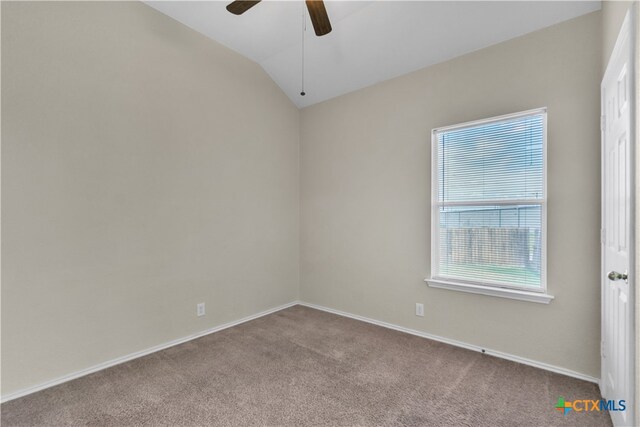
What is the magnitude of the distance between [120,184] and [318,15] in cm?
203

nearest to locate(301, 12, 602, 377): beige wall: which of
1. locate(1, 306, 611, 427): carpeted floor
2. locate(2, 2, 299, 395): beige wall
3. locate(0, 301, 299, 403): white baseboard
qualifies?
locate(1, 306, 611, 427): carpeted floor

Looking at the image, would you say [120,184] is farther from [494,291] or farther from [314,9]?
[494,291]

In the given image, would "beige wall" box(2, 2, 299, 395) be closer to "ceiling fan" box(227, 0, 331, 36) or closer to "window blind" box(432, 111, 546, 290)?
"ceiling fan" box(227, 0, 331, 36)

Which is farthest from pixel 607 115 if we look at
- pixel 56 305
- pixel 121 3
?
pixel 56 305

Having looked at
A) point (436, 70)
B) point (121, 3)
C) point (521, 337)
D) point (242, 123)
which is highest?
point (121, 3)

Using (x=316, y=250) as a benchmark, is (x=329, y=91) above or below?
above

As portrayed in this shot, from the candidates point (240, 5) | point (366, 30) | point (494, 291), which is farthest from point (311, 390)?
point (366, 30)

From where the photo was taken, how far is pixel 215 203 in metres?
3.20

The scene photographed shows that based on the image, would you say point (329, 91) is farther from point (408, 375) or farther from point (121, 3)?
point (408, 375)

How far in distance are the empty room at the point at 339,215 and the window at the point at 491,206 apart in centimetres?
2

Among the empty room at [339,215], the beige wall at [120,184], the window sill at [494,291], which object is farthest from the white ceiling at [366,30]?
the window sill at [494,291]

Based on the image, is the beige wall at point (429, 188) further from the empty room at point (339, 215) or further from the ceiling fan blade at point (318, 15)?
the ceiling fan blade at point (318, 15)

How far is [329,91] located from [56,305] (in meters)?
3.33

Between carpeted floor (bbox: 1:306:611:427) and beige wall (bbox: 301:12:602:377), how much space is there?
34 centimetres
